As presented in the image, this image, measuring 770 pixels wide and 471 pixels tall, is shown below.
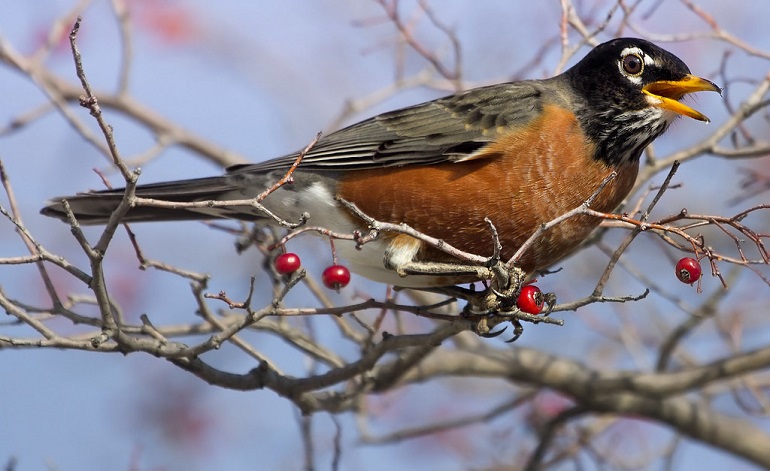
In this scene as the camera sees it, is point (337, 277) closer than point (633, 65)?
Yes

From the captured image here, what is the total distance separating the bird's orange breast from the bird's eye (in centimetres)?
30

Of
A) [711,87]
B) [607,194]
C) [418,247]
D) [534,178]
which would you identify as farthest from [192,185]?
[711,87]

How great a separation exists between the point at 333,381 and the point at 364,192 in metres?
0.95

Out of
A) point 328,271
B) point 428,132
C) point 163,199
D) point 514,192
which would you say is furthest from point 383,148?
point 163,199

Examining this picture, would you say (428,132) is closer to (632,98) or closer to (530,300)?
(632,98)

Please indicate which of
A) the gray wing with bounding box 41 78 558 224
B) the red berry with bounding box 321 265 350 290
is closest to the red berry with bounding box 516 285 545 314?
the red berry with bounding box 321 265 350 290

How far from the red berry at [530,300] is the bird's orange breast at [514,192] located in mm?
341

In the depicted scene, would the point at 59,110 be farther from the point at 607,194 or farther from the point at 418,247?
the point at 607,194

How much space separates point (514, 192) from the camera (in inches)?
139

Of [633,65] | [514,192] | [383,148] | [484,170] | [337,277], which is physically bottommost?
[337,277]

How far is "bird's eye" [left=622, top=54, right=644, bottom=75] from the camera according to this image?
3.72 meters

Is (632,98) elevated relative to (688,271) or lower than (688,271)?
elevated

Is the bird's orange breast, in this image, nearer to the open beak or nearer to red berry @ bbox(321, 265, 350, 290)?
the open beak

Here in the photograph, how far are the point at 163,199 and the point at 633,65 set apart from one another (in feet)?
7.06
